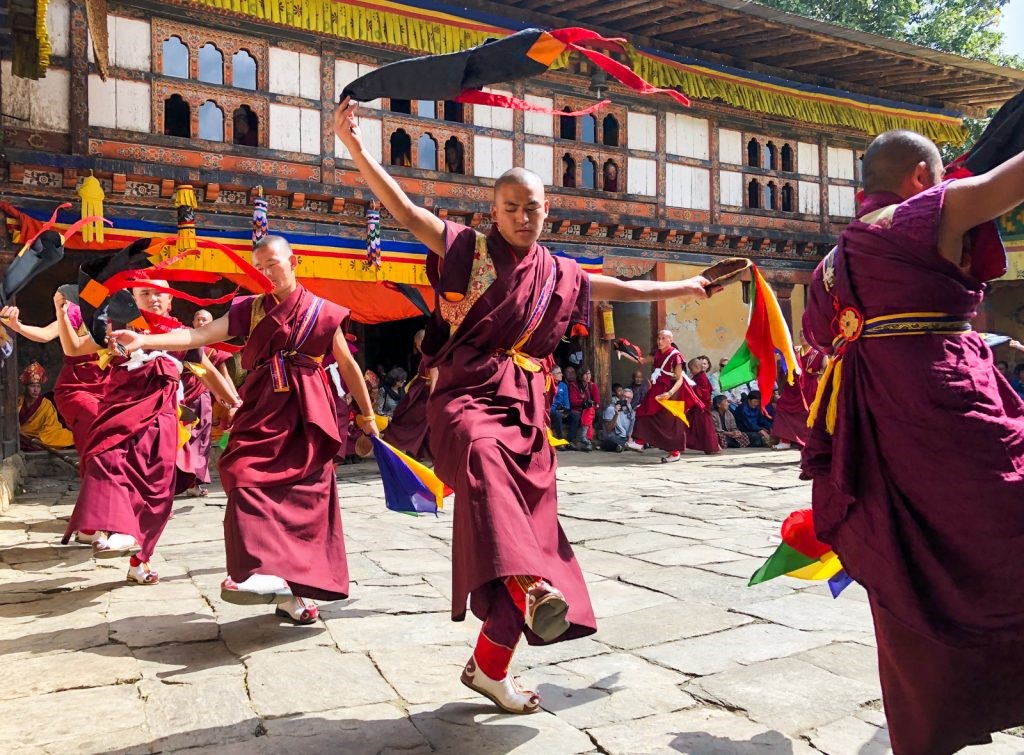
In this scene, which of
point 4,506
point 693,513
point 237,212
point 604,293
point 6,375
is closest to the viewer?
point 604,293

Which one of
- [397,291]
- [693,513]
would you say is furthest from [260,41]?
[693,513]

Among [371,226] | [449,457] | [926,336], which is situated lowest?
[449,457]

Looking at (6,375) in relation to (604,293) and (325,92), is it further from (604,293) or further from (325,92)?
(604,293)

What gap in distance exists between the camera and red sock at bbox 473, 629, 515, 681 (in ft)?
8.32

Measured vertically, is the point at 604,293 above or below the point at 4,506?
above

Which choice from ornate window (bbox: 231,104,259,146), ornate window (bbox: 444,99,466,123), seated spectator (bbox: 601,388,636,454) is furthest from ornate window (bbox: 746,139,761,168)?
ornate window (bbox: 231,104,259,146)

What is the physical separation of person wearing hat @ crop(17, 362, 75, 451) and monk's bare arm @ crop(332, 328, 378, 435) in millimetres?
8143

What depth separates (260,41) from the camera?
1142 cm

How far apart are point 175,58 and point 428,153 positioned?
11.7ft

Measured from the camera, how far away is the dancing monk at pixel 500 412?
2436 millimetres

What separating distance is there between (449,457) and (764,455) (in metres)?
10.1

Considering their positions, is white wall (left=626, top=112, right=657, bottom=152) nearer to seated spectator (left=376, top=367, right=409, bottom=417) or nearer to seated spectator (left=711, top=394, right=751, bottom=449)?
seated spectator (left=711, top=394, right=751, bottom=449)

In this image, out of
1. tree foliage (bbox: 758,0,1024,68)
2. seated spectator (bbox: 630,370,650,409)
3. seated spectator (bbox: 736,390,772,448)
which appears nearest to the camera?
seated spectator (bbox: 736,390,772,448)

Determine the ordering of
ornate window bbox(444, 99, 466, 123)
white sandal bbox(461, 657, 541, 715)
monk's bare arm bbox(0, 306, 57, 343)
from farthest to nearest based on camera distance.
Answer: ornate window bbox(444, 99, 466, 123) < monk's bare arm bbox(0, 306, 57, 343) < white sandal bbox(461, 657, 541, 715)
